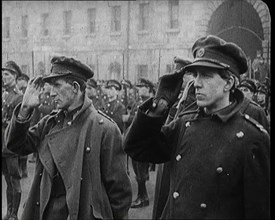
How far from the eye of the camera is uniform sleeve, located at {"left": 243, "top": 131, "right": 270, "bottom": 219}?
2.29 m

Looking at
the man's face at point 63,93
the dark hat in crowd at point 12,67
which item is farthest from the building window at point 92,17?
the man's face at point 63,93

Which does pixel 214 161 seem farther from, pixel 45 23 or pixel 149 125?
pixel 45 23

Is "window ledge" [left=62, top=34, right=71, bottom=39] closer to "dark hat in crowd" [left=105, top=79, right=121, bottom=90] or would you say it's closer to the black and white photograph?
the black and white photograph

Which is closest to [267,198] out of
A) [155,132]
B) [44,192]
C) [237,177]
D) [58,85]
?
[237,177]

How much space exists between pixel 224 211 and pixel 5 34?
3.51 meters

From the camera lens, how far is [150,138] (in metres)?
2.66

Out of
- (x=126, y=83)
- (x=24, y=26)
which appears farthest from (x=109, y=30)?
(x=126, y=83)

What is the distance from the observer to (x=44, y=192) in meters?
3.17

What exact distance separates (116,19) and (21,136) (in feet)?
7.79

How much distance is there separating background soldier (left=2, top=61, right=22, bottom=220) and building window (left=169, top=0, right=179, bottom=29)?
249 cm

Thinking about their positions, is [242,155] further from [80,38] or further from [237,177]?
[80,38]

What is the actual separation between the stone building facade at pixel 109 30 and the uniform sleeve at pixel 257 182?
225 cm

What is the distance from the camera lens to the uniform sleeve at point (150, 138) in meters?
2.62

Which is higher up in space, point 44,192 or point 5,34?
point 5,34
